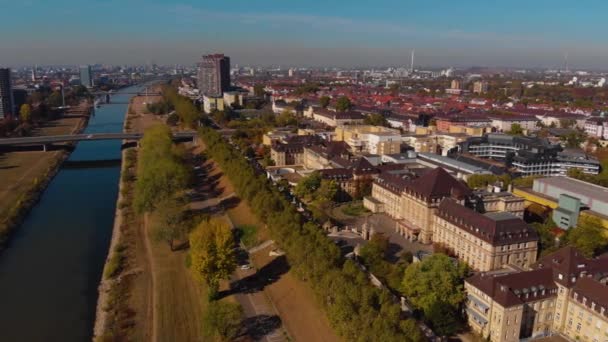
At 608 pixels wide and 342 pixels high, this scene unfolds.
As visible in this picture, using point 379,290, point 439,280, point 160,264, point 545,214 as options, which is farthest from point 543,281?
point 160,264

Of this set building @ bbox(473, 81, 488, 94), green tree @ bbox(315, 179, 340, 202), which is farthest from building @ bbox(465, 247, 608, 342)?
building @ bbox(473, 81, 488, 94)

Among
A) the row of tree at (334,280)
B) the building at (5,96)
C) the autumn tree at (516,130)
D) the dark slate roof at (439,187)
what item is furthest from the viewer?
the building at (5,96)

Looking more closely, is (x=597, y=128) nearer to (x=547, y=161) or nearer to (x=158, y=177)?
Answer: (x=547, y=161)

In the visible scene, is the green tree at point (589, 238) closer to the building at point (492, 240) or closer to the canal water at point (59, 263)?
the building at point (492, 240)

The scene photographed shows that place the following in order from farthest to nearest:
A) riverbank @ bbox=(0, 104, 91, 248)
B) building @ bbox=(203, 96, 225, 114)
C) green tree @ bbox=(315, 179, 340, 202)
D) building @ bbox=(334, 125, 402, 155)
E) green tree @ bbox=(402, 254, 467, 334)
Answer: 1. building @ bbox=(203, 96, 225, 114)
2. building @ bbox=(334, 125, 402, 155)
3. green tree @ bbox=(315, 179, 340, 202)
4. riverbank @ bbox=(0, 104, 91, 248)
5. green tree @ bbox=(402, 254, 467, 334)

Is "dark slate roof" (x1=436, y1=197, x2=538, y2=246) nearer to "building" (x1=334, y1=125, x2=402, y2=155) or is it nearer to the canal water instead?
the canal water

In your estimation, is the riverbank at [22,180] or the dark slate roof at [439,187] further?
the riverbank at [22,180]

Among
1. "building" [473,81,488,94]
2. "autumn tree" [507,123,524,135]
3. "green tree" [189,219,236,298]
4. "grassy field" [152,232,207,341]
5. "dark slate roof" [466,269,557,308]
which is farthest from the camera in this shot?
"building" [473,81,488,94]

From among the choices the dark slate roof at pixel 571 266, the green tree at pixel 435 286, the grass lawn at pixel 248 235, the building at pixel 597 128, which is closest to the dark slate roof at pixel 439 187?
the green tree at pixel 435 286
